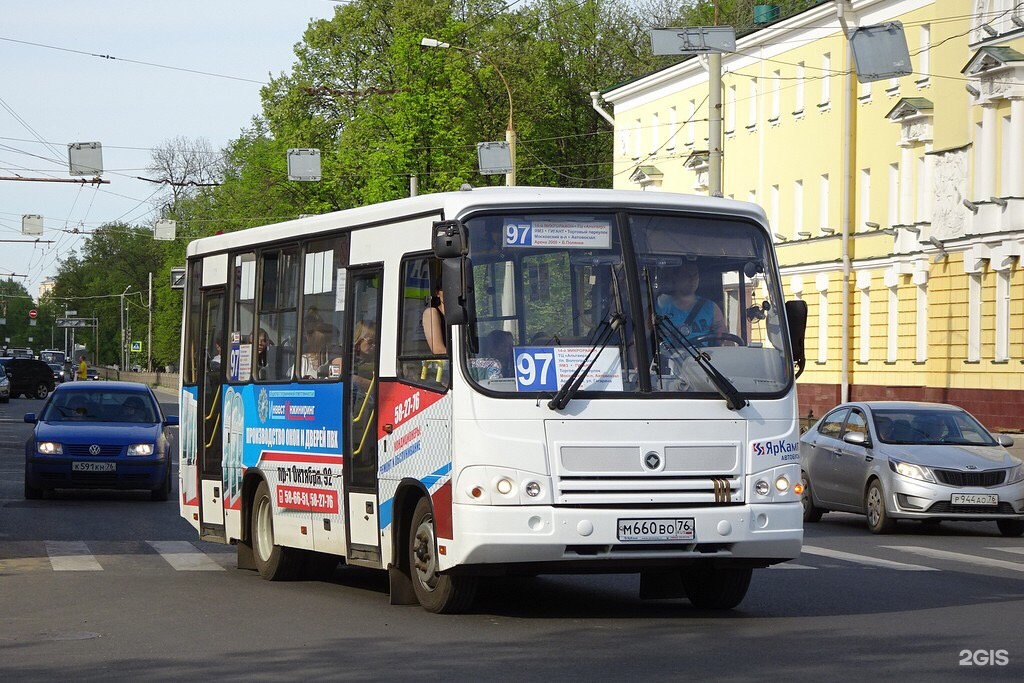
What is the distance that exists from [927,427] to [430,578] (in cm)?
1075

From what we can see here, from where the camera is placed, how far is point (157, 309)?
13738cm

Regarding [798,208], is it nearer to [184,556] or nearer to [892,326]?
[892,326]

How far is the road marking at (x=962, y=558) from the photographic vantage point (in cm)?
1658

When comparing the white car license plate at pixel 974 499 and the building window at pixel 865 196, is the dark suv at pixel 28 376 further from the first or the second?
the white car license plate at pixel 974 499

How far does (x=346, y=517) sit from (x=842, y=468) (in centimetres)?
979

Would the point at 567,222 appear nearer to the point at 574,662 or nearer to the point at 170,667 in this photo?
the point at 574,662

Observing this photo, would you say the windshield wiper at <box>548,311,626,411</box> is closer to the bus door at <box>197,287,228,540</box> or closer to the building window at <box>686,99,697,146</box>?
the bus door at <box>197,287,228,540</box>

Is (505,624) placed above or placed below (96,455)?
below

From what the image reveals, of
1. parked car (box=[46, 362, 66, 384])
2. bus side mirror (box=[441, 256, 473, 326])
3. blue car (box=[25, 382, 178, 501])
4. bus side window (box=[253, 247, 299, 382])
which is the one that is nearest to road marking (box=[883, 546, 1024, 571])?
bus side window (box=[253, 247, 299, 382])

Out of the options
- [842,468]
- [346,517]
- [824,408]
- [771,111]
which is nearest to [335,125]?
[771,111]

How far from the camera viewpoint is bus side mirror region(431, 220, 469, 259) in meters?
11.4

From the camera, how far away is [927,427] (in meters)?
21.4

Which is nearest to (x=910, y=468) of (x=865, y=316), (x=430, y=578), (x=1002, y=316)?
(x=430, y=578)

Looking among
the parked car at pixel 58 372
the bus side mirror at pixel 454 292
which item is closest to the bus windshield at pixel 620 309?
the bus side mirror at pixel 454 292
